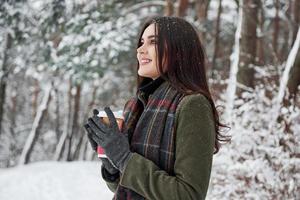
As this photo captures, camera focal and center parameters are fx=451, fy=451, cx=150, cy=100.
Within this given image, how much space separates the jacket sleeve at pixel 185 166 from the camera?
5.34ft

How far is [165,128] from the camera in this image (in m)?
1.76

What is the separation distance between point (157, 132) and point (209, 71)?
9.81m

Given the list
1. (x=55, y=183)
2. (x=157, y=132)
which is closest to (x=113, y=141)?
(x=157, y=132)

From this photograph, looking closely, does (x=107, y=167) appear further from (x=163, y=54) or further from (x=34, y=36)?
(x=34, y=36)

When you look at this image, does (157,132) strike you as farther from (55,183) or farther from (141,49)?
(55,183)

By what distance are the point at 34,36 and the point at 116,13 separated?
7.20 feet

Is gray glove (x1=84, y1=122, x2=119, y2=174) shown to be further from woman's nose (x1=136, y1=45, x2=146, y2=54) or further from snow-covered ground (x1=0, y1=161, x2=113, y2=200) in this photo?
snow-covered ground (x1=0, y1=161, x2=113, y2=200)

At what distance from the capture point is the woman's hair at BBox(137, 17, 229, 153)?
1.84 metres

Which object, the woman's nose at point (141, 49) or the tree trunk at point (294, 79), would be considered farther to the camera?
the tree trunk at point (294, 79)

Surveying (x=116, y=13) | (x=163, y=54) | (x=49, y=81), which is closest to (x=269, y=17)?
(x=116, y=13)

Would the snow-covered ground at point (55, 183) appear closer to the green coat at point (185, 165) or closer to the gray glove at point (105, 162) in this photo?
the gray glove at point (105, 162)

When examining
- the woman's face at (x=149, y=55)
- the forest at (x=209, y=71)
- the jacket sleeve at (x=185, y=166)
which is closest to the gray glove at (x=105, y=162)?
the jacket sleeve at (x=185, y=166)

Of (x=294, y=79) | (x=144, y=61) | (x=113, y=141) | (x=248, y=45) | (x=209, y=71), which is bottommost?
(x=209, y=71)

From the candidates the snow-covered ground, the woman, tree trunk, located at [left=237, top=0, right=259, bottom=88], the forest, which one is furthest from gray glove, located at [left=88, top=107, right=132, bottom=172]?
the snow-covered ground
